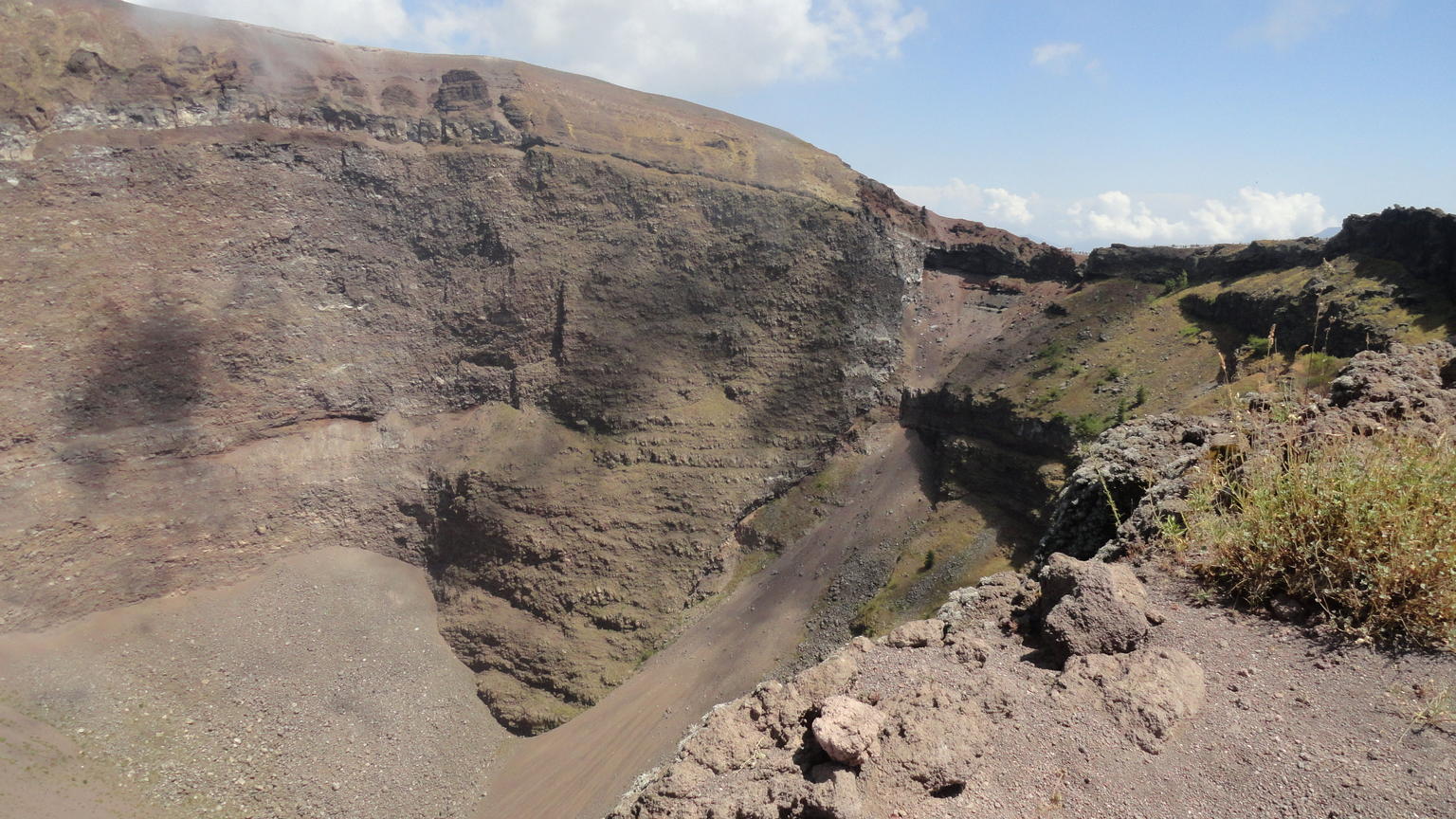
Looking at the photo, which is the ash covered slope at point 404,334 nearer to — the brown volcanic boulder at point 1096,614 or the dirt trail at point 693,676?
the dirt trail at point 693,676

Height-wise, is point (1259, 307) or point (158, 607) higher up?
point (1259, 307)

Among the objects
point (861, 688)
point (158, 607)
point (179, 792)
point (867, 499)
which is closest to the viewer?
point (861, 688)

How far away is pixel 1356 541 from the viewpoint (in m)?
4.27

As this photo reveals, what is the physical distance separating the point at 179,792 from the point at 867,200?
33.8 meters

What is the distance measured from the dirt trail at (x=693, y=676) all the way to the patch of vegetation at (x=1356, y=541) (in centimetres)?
1723

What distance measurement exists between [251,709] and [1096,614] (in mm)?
22350

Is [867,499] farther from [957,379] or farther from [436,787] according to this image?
[436,787]

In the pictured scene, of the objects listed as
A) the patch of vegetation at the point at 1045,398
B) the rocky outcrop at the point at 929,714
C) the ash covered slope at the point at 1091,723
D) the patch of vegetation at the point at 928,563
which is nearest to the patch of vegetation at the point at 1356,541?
the ash covered slope at the point at 1091,723

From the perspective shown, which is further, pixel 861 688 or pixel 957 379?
pixel 957 379

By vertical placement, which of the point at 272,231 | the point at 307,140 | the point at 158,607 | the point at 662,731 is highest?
the point at 307,140

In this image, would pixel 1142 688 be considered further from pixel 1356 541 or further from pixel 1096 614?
pixel 1356 541

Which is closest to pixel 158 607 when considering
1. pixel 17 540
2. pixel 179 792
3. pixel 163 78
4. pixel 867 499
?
pixel 17 540

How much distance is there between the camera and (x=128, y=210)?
76.4 ft

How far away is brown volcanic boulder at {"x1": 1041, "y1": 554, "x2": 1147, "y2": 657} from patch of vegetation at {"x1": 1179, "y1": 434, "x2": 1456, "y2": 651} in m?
0.63
